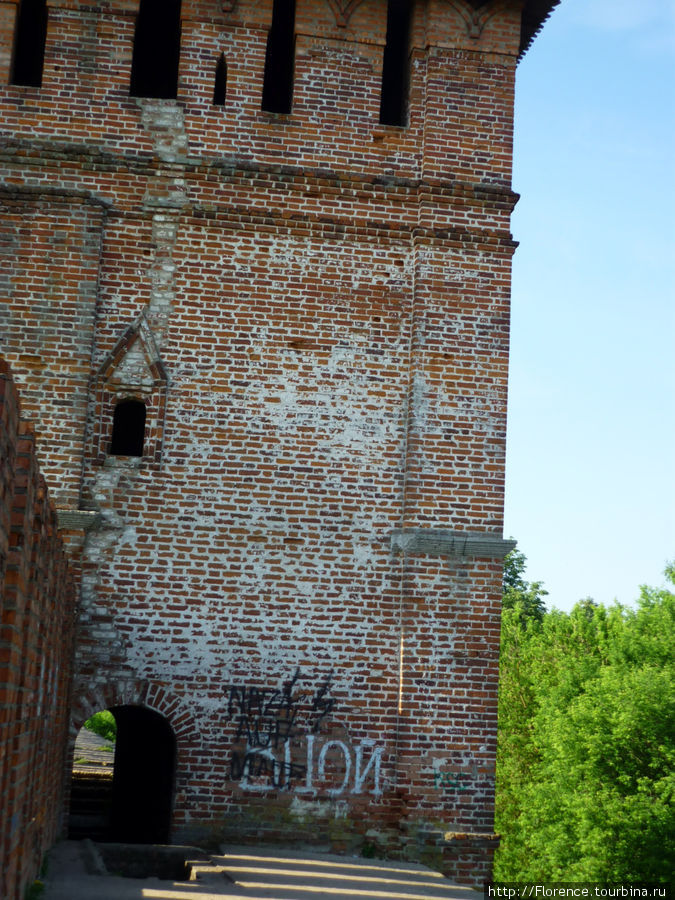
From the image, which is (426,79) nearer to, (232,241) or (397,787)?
(232,241)

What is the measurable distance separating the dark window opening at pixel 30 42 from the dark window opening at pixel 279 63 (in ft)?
8.22

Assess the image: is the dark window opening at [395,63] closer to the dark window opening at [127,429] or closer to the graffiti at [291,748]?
the dark window opening at [127,429]

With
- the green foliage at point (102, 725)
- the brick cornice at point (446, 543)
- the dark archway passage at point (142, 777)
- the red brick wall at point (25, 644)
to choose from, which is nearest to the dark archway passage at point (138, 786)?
the dark archway passage at point (142, 777)

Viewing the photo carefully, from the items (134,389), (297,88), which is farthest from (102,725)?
(297,88)

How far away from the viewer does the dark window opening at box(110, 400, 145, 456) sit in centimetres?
1088

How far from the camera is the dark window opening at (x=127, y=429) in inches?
428

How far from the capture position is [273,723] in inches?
400

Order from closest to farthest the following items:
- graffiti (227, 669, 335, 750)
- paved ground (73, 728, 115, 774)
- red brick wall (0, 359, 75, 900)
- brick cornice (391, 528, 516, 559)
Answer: red brick wall (0, 359, 75, 900), graffiti (227, 669, 335, 750), brick cornice (391, 528, 516, 559), paved ground (73, 728, 115, 774)

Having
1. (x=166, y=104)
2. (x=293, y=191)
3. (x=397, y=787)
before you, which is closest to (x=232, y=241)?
(x=293, y=191)

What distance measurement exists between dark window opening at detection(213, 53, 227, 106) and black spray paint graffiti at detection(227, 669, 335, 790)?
589cm

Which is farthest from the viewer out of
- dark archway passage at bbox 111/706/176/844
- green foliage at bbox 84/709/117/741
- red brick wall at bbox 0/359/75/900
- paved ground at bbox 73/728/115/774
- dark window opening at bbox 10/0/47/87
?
green foliage at bbox 84/709/117/741

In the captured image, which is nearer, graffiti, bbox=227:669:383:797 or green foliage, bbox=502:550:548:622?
graffiti, bbox=227:669:383:797

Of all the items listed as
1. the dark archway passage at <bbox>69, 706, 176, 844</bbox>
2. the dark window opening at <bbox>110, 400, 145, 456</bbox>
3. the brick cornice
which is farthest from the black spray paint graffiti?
the dark window opening at <bbox>110, 400, 145, 456</bbox>

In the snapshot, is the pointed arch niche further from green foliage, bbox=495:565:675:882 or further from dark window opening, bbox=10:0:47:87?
green foliage, bbox=495:565:675:882
